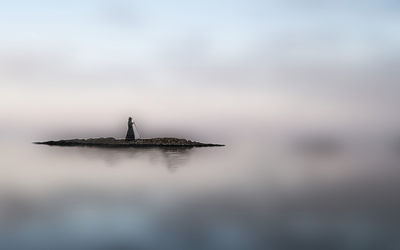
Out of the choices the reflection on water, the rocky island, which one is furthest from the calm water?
the rocky island

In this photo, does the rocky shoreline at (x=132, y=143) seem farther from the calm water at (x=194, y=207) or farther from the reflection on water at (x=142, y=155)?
the calm water at (x=194, y=207)

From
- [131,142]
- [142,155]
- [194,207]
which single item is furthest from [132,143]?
[194,207]

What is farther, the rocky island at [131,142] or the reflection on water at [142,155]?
the rocky island at [131,142]

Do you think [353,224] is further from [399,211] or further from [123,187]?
[123,187]

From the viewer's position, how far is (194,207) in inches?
1512

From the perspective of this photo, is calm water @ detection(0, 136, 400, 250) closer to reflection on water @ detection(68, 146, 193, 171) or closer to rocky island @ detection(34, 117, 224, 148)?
reflection on water @ detection(68, 146, 193, 171)

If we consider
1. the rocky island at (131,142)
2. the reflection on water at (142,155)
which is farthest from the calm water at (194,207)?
the rocky island at (131,142)

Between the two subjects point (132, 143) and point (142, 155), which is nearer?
point (142, 155)

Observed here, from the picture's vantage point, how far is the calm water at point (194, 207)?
27.6m

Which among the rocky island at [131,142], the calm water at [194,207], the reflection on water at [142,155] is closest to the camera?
the calm water at [194,207]

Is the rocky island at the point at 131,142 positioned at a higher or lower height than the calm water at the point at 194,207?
higher

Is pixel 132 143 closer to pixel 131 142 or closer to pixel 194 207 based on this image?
pixel 131 142

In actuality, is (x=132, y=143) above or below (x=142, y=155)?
above

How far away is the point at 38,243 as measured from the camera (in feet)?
86.8
